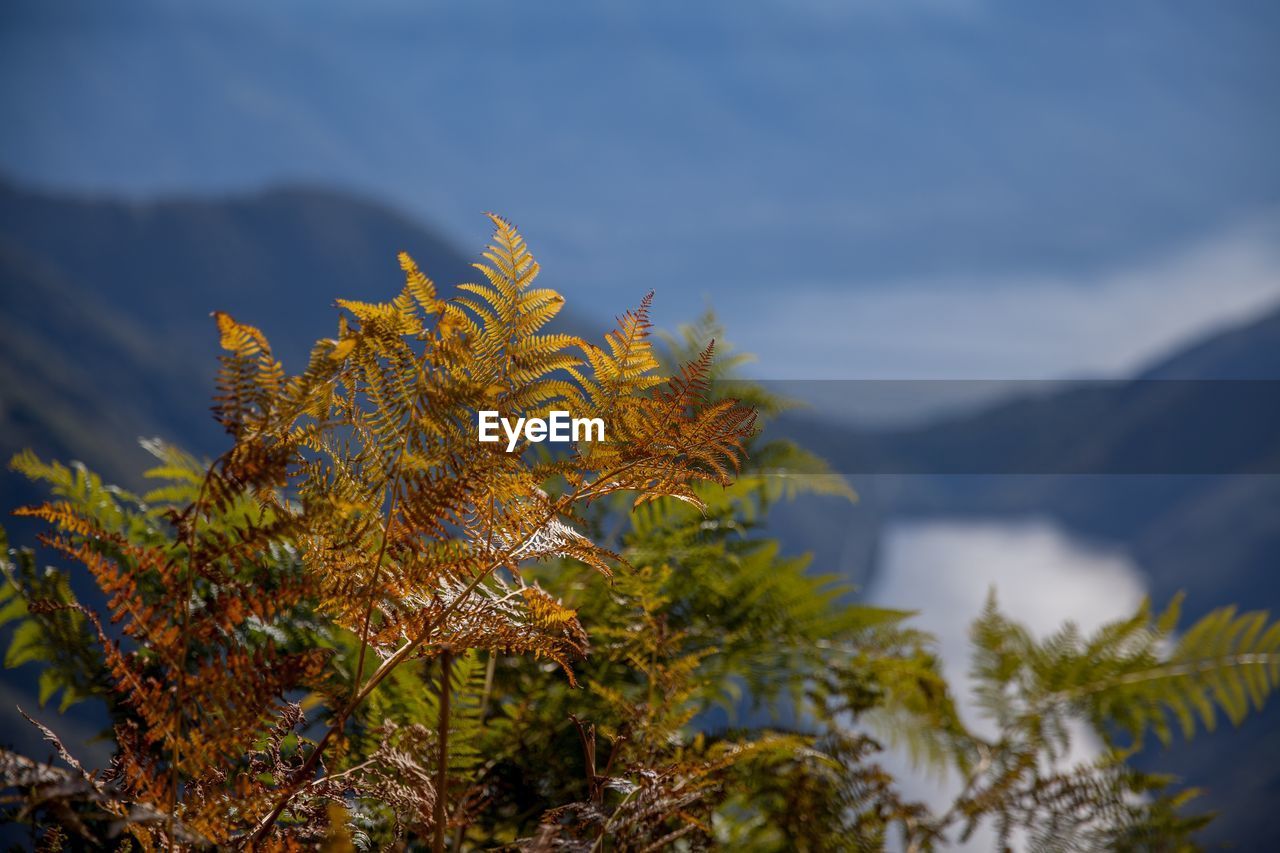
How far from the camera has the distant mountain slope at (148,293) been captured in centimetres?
200

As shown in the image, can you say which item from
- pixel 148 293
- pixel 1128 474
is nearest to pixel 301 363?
pixel 148 293

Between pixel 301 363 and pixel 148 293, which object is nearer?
pixel 148 293

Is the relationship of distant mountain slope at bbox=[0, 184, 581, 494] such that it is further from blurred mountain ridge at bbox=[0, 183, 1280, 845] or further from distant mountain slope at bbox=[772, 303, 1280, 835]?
distant mountain slope at bbox=[772, 303, 1280, 835]

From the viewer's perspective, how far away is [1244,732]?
226 cm

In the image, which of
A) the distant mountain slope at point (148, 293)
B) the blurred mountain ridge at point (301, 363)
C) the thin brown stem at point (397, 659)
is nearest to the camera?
the thin brown stem at point (397, 659)

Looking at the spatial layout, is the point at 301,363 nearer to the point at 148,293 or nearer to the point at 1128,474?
the point at 148,293

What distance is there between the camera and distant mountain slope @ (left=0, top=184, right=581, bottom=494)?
2.00 m

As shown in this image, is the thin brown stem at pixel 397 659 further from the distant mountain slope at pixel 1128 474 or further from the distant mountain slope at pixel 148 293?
the distant mountain slope at pixel 1128 474

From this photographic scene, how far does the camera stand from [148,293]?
96.6 inches

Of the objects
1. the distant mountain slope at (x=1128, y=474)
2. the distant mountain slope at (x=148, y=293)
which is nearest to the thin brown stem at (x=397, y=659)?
the distant mountain slope at (x=148, y=293)

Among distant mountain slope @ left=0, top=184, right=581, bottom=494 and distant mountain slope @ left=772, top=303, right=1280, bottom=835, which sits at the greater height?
distant mountain slope @ left=0, top=184, right=581, bottom=494

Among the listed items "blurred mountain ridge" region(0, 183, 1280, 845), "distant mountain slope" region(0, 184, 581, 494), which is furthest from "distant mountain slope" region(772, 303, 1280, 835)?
"distant mountain slope" region(0, 184, 581, 494)

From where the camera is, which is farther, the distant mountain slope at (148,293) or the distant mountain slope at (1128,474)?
the distant mountain slope at (1128,474)

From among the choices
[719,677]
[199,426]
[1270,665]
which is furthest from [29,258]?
[1270,665]
